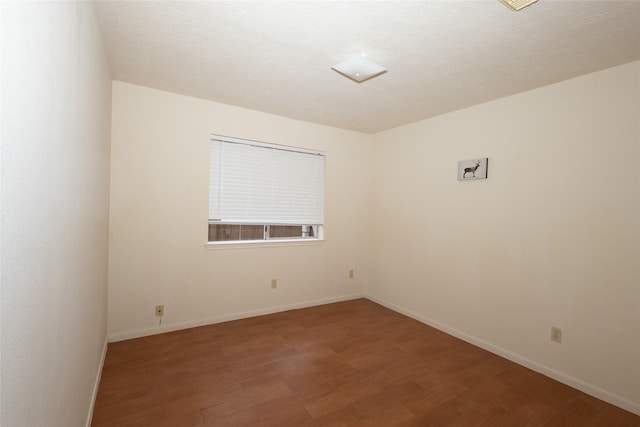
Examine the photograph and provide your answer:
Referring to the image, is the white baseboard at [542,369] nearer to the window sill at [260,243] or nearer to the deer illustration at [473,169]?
the window sill at [260,243]

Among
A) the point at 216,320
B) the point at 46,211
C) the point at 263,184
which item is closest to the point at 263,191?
the point at 263,184

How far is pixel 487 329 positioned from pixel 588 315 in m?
0.87

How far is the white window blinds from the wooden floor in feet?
4.46

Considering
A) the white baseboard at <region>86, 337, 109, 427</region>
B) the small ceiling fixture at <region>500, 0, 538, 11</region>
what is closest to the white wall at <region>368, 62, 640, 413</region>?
the small ceiling fixture at <region>500, 0, 538, 11</region>

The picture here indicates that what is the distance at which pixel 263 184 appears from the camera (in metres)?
3.68

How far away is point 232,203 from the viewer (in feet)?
11.4

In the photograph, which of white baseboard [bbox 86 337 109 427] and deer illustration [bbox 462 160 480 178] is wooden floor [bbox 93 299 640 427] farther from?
deer illustration [bbox 462 160 480 178]

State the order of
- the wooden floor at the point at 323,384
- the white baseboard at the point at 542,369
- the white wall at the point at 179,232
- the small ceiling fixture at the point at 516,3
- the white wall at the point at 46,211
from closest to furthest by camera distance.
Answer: the white wall at the point at 46,211
the small ceiling fixture at the point at 516,3
the wooden floor at the point at 323,384
the white baseboard at the point at 542,369
the white wall at the point at 179,232

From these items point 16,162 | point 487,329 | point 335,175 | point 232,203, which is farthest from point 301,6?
point 487,329

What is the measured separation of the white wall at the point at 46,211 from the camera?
696mm

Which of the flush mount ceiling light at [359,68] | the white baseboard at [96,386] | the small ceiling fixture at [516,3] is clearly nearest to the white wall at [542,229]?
the small ceiling fixture at [516,3]

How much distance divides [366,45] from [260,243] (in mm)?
2474

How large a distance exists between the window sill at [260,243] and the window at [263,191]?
108 millimetres

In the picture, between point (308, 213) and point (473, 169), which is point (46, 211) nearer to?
point (308, 213)
